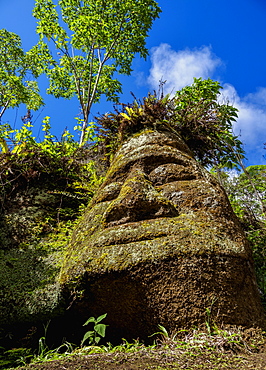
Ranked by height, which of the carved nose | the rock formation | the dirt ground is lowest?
the dirt ground

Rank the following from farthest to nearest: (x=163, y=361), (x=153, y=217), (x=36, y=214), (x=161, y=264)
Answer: (x=36, y=214) → (x=153, y=217) → (x=161, y=264) → (x=163, y=361)

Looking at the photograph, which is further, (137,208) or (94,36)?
(94,36)

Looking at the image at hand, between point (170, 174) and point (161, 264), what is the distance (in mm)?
1587

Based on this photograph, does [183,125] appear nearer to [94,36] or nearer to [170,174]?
[170,174]

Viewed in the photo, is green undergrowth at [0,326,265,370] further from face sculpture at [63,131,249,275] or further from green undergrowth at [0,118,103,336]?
face sculpture at [63,131,249,275]

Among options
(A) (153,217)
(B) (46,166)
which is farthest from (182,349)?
(B) (46,166)

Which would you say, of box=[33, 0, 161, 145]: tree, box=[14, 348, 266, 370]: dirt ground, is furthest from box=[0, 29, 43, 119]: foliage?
box=[14, 348, 266, 370]: dirt ground

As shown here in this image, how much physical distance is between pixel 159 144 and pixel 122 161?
26.9 inches

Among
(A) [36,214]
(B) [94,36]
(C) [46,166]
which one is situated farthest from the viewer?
(B) [94,36]

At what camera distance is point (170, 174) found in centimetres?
371

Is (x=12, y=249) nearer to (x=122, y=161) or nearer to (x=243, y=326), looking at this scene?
(x=122, y=161)

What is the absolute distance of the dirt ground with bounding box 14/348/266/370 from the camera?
1.74 metres

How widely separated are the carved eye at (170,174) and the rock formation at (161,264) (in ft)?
1.15

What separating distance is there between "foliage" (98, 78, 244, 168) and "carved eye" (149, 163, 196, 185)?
3.99ft
